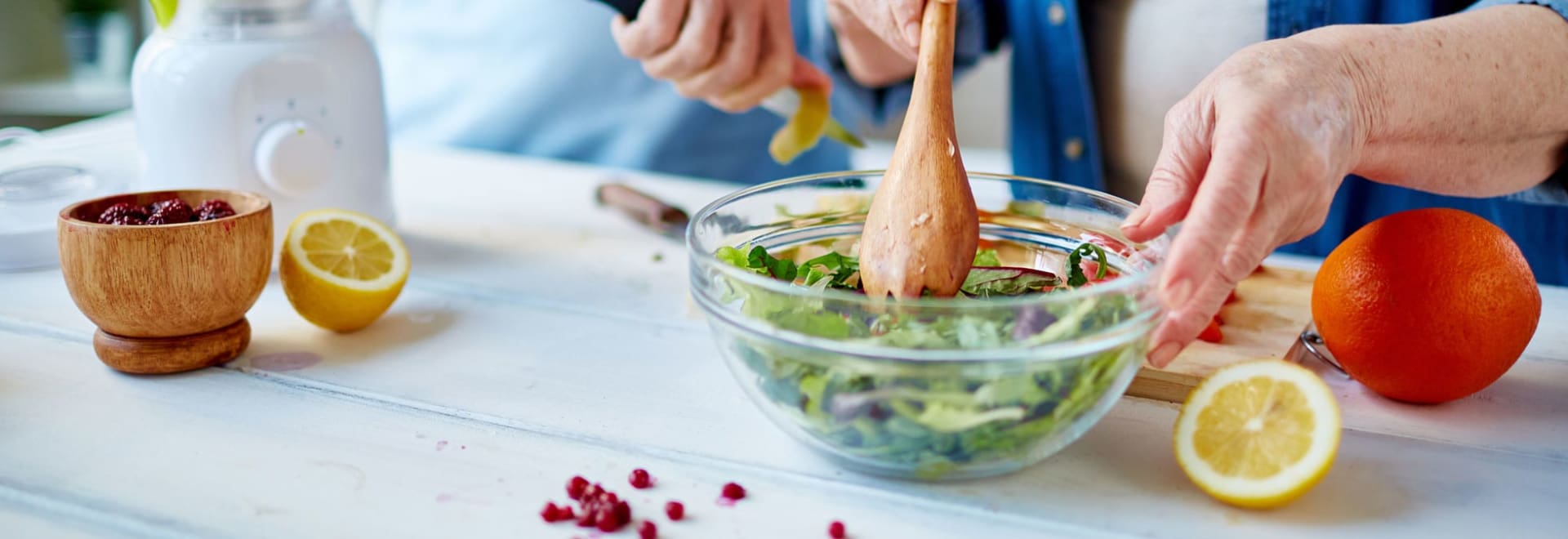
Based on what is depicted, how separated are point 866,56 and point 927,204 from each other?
94cm

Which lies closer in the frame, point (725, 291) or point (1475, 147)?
point (725, 291)

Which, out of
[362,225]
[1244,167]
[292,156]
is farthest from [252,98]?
[1244,167]

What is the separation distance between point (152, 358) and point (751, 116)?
1.58m

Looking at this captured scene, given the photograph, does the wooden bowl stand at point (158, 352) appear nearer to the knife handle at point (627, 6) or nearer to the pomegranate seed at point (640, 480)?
the pomegranate seed at point (640, 480)

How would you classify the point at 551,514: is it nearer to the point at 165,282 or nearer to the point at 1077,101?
the point at 165,282

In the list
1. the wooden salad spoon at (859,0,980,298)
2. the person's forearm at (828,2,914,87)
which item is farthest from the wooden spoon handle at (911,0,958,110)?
Result: the person's forearm at (828,2,914,87)

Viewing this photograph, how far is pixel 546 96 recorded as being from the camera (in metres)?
2.31

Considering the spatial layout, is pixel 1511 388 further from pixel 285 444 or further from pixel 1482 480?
pixel 285 444

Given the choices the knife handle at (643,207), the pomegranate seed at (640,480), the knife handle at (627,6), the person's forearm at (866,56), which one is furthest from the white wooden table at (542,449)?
the person's forearm at (866,56)

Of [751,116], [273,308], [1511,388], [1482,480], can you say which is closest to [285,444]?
[273,308]

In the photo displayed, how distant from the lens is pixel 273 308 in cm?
117

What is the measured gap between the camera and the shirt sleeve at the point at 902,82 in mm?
1735

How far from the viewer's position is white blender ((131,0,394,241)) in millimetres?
1178

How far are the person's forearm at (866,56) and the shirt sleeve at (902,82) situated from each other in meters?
0.02
